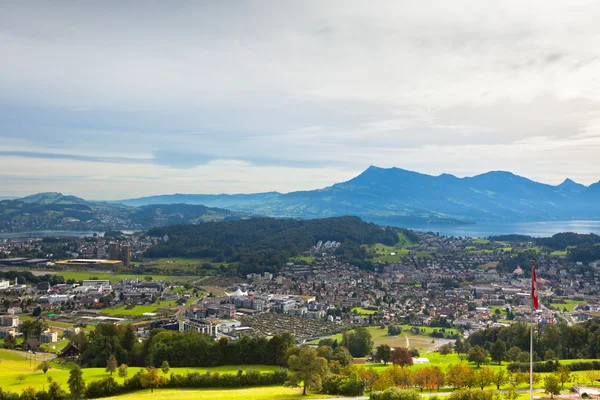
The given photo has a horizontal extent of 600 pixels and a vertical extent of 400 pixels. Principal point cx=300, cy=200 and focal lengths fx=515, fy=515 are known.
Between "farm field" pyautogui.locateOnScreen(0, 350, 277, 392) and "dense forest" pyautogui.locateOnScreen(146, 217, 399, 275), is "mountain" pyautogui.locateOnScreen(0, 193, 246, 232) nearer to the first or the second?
"dense forest" pyautogui.locateOnScreen(146, 217, 399, 275)

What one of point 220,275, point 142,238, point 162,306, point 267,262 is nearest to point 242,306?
point 162,306

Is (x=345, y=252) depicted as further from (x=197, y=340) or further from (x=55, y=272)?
(x=197, y=340)

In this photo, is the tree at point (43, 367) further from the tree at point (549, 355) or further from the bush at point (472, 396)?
the tree at point (549, 355)

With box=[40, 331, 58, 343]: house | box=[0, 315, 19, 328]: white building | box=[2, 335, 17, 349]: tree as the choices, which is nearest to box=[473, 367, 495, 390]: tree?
box=[40, 331, 58, 343]: house

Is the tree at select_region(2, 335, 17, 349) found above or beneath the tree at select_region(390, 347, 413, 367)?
beneath

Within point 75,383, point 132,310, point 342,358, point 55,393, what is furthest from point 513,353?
point 132,310

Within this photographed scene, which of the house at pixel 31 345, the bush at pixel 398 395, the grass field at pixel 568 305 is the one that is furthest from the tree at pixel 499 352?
the house at pixel 31 345
